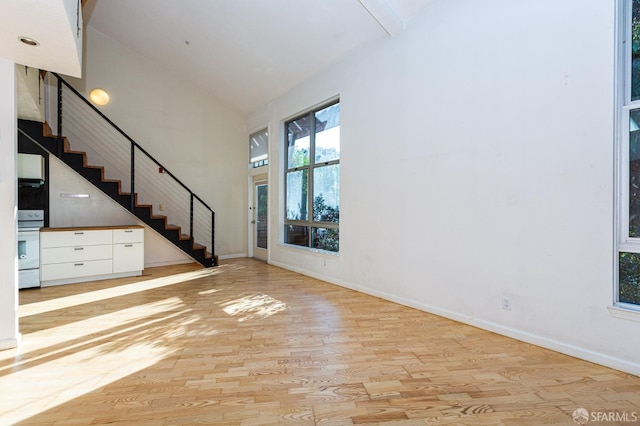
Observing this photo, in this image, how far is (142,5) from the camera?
5246 mm

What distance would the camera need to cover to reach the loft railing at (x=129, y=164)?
19.6 feet

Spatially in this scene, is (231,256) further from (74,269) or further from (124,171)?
(74,269)

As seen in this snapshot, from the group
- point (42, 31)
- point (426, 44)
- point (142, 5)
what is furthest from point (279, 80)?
point (42, 31)

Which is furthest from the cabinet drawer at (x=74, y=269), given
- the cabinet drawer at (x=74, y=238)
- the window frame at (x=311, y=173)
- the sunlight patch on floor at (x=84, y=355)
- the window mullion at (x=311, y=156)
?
the window mullion at (x=311, y=156)

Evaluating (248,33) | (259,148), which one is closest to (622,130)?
(248,33)

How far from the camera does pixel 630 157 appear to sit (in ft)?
8.06

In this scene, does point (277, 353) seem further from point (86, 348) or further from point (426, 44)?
point (426, 44)

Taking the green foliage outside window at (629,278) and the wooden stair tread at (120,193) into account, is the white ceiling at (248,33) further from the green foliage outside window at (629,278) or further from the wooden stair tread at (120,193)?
the green foliage outside window at (629,278)

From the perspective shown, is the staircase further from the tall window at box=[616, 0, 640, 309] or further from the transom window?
the tall window at box=[616, 0, 640, 309]

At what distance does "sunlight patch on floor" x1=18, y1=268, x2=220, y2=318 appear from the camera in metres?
3.92

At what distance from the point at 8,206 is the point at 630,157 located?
4957mm

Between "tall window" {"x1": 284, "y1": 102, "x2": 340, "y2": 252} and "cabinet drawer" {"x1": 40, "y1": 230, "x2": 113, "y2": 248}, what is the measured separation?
3205 mm

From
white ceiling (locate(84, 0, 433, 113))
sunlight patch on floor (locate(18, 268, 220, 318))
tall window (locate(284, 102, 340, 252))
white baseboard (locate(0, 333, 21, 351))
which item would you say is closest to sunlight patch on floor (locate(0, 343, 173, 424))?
white baseboard (locate(0, 333, 21, 351))

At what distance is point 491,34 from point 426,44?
80 centimetres
